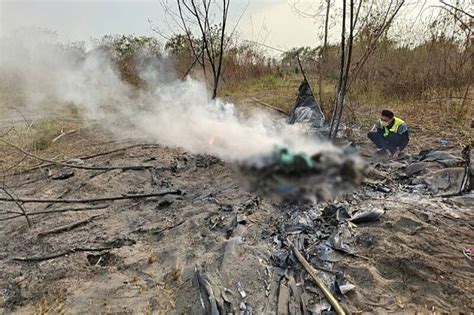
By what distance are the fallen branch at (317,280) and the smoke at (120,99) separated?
2.83 metres

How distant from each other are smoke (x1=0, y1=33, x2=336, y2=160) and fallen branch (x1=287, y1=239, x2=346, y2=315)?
9.30 ft

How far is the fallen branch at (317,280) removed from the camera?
3154 millimetres

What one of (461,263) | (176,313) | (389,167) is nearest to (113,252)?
(176,313)

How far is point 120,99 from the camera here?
1273 centimetres

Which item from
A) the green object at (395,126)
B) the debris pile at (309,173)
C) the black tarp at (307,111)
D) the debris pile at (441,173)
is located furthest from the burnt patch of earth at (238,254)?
the black tarp at (307,111)

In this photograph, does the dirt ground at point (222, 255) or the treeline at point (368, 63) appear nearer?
the dirt ground at point (222, 255)

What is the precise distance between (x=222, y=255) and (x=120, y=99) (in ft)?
32.5

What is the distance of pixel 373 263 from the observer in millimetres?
3811

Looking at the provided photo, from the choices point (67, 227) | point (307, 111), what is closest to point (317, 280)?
point (67, 227)

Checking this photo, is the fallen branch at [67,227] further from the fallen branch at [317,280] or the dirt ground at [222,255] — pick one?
the fallen branch at [317,280]

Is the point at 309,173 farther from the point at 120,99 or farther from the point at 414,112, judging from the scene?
the point at 120,99

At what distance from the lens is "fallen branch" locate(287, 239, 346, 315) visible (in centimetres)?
315

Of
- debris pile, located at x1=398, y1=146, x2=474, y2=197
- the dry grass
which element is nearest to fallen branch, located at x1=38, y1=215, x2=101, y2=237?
debris pile, located at x1=398, y1=146, x2=474, y2=197

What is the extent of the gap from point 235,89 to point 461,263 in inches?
503
